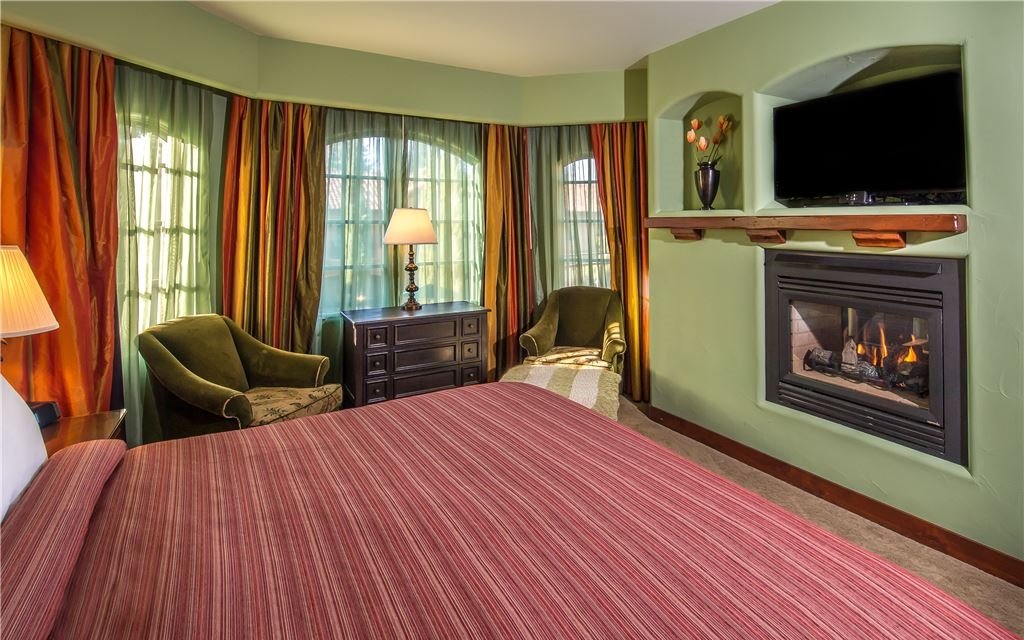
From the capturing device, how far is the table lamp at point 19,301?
1.94 m

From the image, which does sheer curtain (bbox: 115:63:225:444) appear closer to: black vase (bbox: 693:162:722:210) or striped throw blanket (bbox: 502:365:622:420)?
striped throw blanket (bbox: 502:365:622:420)

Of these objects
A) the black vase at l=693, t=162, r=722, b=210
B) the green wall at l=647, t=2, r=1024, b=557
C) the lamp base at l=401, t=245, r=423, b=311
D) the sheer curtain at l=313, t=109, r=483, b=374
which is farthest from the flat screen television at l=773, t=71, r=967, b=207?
the lamp base at l=401, t=245, r=423, b=311

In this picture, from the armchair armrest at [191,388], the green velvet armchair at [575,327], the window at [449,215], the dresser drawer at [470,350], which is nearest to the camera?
the armchair armrest at [191,388]

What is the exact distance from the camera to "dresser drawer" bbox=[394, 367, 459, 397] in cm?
385

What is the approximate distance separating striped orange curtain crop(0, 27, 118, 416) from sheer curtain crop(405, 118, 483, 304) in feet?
6.27

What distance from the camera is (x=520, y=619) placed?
37.1 inches

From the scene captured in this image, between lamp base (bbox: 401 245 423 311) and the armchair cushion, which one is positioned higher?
lamp base (bbox: 401 245 423 311)

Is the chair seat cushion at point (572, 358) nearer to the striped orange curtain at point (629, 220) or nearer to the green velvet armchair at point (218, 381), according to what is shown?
the striped orange curtain at point (629, 220)

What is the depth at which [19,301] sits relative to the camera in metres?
1.98

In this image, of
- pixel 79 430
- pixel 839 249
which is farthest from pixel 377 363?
pixel 839 249

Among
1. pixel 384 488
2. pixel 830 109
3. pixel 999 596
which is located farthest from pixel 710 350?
pixel 384 488

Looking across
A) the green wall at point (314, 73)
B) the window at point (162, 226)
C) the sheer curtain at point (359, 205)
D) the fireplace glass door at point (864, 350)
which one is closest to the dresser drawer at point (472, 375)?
the sheer curtain at point (359, 205)

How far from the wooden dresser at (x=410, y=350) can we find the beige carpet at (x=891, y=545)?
156 centimetres

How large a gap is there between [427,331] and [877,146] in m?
2.83
